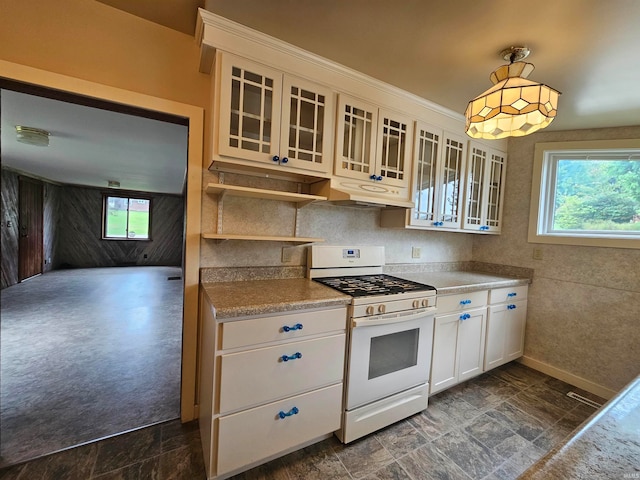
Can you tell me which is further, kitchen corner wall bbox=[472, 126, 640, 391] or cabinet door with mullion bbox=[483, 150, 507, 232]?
cabinet door with mullion bbox=[483, 150, 507, 232]

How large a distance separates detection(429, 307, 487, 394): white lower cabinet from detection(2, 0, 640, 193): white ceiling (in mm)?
1742

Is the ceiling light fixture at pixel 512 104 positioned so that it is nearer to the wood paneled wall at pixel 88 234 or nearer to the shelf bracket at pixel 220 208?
the shelf bracket at pixel 220 208

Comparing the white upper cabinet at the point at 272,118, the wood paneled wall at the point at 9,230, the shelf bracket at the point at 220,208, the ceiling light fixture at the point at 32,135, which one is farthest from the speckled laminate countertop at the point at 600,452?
the wood paneled wall at the point at 9,230

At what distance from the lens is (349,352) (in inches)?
66.0

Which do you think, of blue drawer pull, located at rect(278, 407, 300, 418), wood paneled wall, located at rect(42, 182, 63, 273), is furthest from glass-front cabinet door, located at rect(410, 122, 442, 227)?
wood paneled wall, located at rect(42, 182, 63, 273)

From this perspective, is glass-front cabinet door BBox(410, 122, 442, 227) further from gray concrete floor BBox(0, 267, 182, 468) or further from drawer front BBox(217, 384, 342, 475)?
gray concrete floor BBox(0, 267, 182, 468)

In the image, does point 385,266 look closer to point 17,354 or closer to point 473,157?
point 473,157

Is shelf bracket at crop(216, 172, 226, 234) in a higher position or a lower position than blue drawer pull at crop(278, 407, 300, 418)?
higher

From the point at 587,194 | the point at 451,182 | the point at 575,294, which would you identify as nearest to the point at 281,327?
the point at 451,182

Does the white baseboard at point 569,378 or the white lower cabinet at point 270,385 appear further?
the white baseboard at point 569,378

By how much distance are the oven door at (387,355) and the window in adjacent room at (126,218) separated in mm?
8572

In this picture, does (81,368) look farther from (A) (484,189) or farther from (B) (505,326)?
(A) (484,189)

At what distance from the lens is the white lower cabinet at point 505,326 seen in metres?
2.47

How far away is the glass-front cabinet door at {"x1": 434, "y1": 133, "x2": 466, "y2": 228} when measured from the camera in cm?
244
